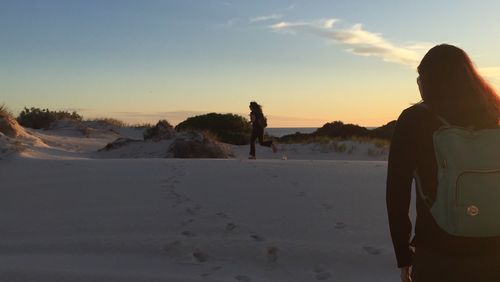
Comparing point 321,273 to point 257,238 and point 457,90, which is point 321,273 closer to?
point 257,238

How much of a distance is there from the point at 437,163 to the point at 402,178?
181 millimetres

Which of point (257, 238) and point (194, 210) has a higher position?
point (194, 210)

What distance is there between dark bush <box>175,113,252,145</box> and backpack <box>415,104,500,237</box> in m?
21.0

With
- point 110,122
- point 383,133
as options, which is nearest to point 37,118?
point 110,122

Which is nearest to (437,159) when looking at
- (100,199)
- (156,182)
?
(100,199)

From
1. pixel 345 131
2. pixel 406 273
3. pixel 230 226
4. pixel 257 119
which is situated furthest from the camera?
pixel 345 131

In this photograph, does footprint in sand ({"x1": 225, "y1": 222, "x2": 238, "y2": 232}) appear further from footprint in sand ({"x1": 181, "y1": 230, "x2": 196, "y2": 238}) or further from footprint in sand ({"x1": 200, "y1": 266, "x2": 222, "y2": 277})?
footprint in sand ({"x1": 200, "y1": 266, "x2": 222, "y2": 277})

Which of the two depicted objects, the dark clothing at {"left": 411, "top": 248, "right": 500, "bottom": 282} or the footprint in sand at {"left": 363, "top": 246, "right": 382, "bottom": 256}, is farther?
the footprint in sand at {"left": 363, "top": 246, "right": 382, "bottom": 256}

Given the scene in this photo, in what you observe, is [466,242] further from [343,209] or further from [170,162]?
[170,162]

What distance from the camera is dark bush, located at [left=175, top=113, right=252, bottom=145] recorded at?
23472 mm

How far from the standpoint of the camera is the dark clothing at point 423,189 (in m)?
2.05

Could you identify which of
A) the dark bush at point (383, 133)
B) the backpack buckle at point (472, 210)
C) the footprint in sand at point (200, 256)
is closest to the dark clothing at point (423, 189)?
the backpack buckle at point (472, 210)

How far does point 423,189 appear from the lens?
7.10ft

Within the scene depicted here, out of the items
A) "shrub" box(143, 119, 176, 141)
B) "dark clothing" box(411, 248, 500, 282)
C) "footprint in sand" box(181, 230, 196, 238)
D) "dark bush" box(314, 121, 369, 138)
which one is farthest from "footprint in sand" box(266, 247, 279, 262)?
"dark bush" box(314, 121, 369, 138)
